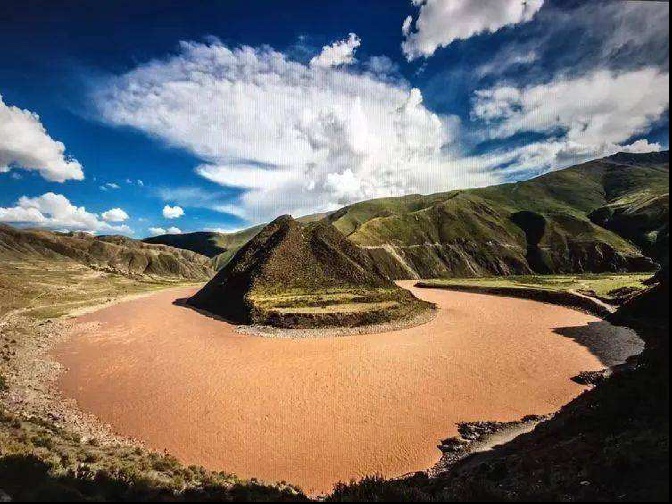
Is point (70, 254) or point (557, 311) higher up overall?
point (70, 254)

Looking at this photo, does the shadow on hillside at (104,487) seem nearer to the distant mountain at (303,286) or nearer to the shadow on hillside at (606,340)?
the distant mountain at (303,286)

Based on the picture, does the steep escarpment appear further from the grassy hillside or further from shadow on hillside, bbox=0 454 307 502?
the grassy hillside

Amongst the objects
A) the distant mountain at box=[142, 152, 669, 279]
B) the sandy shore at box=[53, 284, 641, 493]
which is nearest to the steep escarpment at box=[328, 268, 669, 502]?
the sandy shore at box=[53, 284, 641, 493]

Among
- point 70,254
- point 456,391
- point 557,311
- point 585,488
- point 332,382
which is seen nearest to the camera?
point 585,488

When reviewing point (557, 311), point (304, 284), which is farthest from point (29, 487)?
point (557, 311)

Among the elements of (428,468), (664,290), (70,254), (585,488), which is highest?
(70,254)

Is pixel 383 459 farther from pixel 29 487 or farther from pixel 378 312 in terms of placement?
pixel 378 312

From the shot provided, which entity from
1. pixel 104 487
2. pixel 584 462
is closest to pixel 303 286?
pixel 104 487
